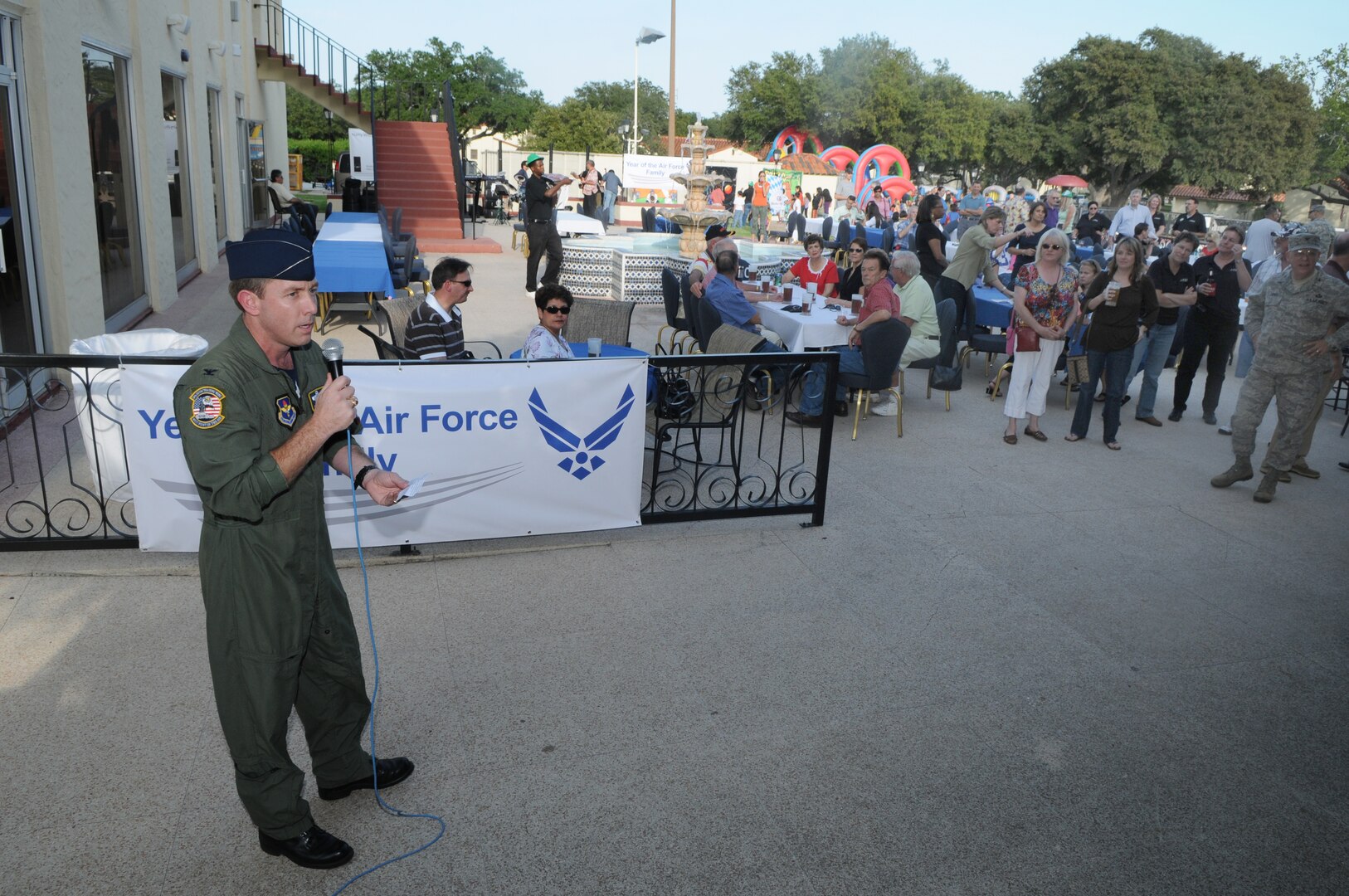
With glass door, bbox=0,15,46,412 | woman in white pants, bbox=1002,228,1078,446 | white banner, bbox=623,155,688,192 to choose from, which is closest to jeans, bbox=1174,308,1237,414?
woman in white pants, bbox=1002,228,1078,446

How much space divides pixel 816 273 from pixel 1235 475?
520 cm

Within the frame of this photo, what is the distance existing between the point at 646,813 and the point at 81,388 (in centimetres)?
428

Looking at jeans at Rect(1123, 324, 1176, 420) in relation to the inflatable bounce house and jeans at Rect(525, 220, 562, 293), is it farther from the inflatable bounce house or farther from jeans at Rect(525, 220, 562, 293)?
the inflatable bounce house

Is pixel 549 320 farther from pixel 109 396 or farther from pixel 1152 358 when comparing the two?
pixel 1152 358

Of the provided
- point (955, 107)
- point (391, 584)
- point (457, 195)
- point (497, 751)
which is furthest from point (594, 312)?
point (955, 107)

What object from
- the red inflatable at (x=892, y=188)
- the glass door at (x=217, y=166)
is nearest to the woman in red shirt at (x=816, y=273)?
the glass door at (x=217, y=166)

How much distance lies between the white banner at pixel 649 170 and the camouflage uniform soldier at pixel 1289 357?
27875mm

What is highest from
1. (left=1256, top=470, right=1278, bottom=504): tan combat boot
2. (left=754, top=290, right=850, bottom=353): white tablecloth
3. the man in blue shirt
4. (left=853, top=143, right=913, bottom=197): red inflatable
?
(left=853, top=143, right=913, bottom=197): red inflatable

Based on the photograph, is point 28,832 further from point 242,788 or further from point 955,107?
point 955,107

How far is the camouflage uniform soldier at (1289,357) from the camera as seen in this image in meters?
6.70

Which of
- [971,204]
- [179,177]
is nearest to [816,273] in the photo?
[179,177]

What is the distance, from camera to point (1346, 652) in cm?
489

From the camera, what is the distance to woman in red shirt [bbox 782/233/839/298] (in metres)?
10.9

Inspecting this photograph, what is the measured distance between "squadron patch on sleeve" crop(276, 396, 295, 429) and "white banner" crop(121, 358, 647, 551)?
1856mm
